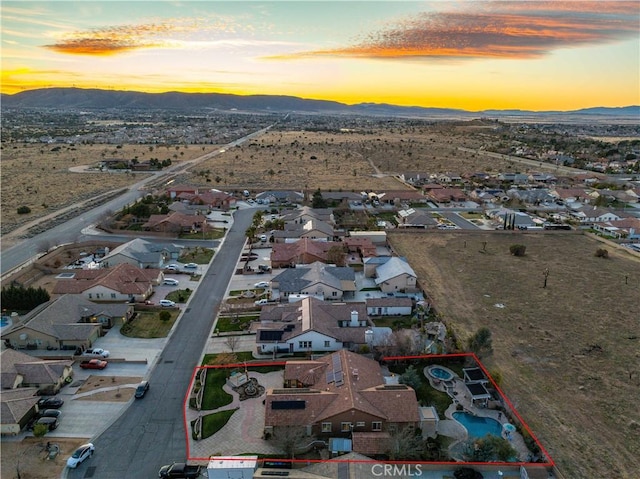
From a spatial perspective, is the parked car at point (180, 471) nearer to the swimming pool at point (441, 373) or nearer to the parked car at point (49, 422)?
the parked car at point (49, 422)

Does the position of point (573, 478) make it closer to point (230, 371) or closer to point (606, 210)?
point (230, 371)

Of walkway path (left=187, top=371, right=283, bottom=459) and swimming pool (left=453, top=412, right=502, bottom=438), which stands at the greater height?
swimming pool (left=453, top=412, right=502, bottom=438)

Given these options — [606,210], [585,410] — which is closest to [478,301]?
[585,410]

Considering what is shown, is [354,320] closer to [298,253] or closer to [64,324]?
[298,253]

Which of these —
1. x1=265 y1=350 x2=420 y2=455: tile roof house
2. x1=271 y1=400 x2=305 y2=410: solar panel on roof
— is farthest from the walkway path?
x1=271 y1=400 x2=305 y2=410: solar panel on roof

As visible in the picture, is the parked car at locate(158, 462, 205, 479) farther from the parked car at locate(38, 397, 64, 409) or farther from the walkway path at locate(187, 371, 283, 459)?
the parked car at locate(38, 397, 64, 409)
